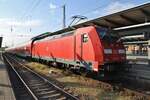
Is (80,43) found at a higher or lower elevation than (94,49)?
higher

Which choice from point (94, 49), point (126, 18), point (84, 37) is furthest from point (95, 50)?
point (126, 18)

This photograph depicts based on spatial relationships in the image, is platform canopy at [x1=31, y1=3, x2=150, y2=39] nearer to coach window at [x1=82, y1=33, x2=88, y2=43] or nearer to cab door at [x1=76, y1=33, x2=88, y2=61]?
cab door at [x1=76, y1=33, x2=88, y2=61]

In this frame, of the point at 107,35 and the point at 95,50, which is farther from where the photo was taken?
the point at 107,35

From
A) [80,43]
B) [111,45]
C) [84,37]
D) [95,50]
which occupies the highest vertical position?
[84,37]

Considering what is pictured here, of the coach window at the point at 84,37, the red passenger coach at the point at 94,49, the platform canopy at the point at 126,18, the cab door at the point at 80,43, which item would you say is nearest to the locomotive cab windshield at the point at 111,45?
the red passenger coach at the point at 94,49

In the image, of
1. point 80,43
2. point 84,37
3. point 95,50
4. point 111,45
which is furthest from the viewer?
point 80,43

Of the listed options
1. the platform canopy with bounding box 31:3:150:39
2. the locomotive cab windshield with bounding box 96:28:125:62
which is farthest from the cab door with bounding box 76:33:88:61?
the platform canopy with bounding box 31:3:150:39

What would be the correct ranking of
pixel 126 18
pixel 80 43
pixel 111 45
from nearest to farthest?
pixel 111 45
pixel 80 43
pixel 126 18

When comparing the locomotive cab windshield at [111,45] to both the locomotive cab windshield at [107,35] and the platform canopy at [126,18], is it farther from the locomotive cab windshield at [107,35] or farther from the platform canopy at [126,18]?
the platform canopy at [126,18]

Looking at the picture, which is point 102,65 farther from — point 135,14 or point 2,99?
point 135,14

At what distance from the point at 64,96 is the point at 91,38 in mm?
4434

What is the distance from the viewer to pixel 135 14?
26.7m

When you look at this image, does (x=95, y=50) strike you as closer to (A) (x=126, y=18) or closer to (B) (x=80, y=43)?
(B) (x=80, y=43)

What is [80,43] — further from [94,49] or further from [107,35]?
[94,49]
